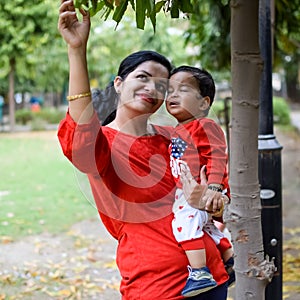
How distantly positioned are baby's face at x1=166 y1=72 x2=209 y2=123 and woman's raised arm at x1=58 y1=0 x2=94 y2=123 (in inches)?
17.3

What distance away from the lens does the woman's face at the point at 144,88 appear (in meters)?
2.05

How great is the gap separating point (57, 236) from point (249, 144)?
5.20 m

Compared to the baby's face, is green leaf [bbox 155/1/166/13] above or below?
above

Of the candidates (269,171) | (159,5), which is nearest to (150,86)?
(159,5)

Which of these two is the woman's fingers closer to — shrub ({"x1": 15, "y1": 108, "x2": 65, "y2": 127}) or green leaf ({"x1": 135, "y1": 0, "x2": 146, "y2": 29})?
green leaf ({"x1": 135, "y1": 0, "x2": 146, "y2": 29})

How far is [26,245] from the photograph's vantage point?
6344 millimetres

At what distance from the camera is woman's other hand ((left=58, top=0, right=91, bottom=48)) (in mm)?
1731

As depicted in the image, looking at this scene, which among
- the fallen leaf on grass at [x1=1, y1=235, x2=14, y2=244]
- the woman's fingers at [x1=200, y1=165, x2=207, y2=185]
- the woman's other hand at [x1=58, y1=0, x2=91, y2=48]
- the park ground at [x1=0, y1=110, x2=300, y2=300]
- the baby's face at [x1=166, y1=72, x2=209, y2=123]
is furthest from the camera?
the fallen leaf on grass at [x1=1, y1=235, x2=14, y2=244]

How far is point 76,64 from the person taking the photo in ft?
5.69

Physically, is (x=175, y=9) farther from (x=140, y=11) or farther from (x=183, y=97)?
(x=183, y=97)

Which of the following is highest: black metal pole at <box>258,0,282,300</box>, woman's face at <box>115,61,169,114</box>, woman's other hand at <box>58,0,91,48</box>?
woman's other hand at <box>58,0,91,48</box>

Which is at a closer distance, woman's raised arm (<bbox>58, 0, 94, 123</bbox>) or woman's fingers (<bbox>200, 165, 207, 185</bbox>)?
woman's raised arm (<bbox>58, 0, 94, 123</bbox>)

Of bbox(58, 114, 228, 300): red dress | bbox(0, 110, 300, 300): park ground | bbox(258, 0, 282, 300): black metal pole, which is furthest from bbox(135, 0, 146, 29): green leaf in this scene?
bbox(0, 110, 300, 300): park ground

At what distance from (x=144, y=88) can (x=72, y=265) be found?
151 inches
